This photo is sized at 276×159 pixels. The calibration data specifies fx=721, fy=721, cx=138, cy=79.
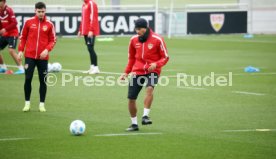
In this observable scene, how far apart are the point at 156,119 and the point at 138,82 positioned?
4.95 feet

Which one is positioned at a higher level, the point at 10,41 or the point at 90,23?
the point at 90,23

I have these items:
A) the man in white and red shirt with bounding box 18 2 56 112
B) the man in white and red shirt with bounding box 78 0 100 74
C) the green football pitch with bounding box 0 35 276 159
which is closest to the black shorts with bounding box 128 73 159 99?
the green football pitch with bounding box 0 35 276 159

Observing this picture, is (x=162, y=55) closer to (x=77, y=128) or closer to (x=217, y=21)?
(x=77, y=128)

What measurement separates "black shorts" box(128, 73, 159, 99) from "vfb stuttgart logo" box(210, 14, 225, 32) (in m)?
30.6

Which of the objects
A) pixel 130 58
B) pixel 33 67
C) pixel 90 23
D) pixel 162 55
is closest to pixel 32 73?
pixel 33 67

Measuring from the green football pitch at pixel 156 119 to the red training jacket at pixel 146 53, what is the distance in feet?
3.73

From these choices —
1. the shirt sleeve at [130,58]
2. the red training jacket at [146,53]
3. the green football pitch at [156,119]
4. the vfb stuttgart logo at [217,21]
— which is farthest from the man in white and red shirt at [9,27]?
the vfb stuttgart logo at [217,21]

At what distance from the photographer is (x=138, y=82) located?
13.6m

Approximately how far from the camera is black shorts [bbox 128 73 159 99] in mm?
13531

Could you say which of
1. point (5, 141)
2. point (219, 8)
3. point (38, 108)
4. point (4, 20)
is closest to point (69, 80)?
point (4, 20)

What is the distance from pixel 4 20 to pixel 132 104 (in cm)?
1122

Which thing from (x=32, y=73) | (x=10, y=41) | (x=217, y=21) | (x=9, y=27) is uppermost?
(x=9, y=27)

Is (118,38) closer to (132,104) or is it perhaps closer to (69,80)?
(69,80)

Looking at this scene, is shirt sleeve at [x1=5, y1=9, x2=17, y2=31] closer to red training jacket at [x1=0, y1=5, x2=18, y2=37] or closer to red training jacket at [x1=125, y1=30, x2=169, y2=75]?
red training jacket at [x1=0, y1=5, x2=18, y2=37]
